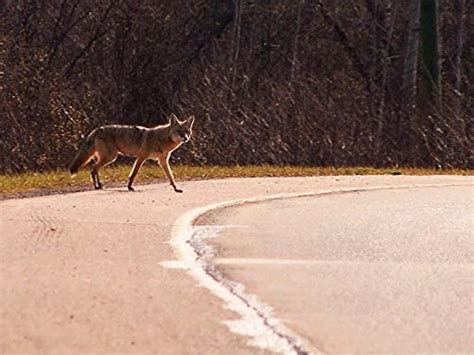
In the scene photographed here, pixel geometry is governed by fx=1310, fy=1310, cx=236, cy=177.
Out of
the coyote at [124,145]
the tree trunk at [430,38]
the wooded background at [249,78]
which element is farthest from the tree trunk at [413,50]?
the coyote at [124,145]

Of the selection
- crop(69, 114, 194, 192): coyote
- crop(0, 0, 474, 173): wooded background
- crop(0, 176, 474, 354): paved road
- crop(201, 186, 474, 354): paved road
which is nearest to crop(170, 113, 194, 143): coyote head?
crop(69, 114, 194, 192): coyote

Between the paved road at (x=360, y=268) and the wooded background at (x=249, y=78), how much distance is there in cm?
1367

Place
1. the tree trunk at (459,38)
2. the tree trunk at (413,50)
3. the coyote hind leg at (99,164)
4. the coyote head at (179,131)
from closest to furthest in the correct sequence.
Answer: the coyote hind leg at (99,164) → the coyote head at (179,131) → the tree trunk at (413,50) → the tree trunk at (459,38)

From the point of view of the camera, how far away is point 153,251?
11.4m

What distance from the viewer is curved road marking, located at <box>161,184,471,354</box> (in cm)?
745

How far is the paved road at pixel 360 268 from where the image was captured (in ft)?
26.0

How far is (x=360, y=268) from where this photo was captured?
1077 centimetres

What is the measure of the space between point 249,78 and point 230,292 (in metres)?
28.2

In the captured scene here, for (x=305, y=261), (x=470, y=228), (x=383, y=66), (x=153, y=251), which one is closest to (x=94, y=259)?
(x=153, y=251)

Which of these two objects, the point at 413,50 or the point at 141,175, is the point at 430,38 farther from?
the point at 141,175

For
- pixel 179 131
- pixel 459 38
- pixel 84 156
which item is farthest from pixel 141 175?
pixel 459 38

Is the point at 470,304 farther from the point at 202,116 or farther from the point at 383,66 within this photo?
the point at 383,66

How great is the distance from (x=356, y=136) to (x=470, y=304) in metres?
23.1

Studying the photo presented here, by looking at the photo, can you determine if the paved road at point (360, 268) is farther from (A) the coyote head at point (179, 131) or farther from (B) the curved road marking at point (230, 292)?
(A) the coyote head at point (179, 131)
